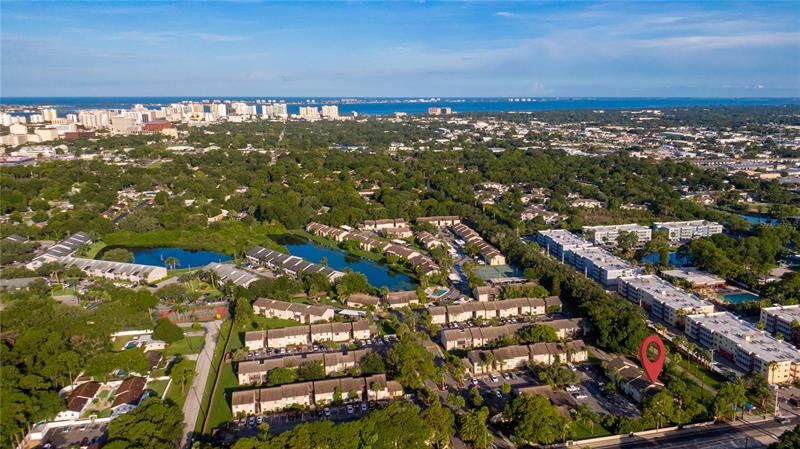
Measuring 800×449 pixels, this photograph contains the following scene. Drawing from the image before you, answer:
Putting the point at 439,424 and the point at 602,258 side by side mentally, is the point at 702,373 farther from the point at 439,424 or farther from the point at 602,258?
the point at 602,258

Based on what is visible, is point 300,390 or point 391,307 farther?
point 391,307

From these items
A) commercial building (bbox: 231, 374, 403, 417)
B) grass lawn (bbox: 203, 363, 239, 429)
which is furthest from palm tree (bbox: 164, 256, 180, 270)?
commercial building (bbox: 231, 374, 403, 417)

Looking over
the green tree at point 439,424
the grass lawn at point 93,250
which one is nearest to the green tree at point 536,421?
the green tree at point 439,424

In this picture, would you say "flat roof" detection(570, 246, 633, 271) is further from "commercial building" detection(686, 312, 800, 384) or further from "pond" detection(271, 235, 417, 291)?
"pond" detection(271, 235, 417, 291)

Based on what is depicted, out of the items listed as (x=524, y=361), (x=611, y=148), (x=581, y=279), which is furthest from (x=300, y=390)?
(x=611, y=148)

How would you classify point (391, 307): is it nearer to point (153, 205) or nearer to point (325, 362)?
point (325, 362)
